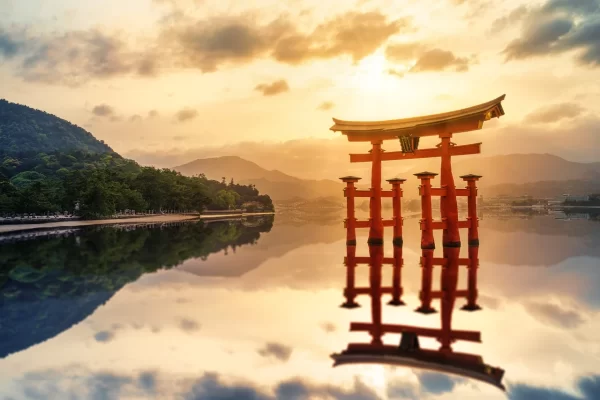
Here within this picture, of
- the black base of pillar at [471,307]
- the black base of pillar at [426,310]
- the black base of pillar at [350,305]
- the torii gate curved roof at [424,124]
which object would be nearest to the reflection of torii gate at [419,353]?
the black base of pillar at [426,310]

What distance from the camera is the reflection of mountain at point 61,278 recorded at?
19.8 ft

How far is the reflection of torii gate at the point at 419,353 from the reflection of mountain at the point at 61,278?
3696mm

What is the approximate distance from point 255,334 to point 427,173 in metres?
11.5

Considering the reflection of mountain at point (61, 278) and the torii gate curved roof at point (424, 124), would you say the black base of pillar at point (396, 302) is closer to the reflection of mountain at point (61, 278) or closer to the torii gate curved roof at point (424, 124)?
the reflection of mountain at point (61, 278)

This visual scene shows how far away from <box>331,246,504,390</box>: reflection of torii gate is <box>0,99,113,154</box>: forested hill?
11433 centimetres

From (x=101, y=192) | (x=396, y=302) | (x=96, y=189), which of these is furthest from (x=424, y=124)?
(x=101, y=192)

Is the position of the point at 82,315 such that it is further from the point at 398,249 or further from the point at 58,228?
the point at 58,228

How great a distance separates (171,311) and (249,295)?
154cm

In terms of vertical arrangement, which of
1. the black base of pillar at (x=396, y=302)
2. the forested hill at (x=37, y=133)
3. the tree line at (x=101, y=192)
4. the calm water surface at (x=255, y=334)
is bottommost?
the calm water surface at (x=255, y=334)

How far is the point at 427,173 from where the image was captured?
15.6m

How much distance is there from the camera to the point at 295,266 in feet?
38.7

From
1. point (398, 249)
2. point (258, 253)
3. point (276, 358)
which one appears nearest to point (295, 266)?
point (258, 253)

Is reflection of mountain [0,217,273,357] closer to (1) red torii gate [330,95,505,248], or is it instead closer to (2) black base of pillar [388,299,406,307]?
(2) black base of pillar [388,299,406,307]

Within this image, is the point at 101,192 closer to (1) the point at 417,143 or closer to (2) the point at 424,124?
(1) the point at 417,143
